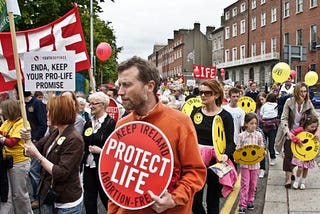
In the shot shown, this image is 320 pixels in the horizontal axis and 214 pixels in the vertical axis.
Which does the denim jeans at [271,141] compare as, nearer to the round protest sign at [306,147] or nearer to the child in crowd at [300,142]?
the child in crowd at [300,142]

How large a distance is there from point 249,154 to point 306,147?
123cm

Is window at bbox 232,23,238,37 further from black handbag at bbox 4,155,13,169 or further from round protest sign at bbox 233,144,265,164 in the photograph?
black handbag at bbox 4,155,13,169

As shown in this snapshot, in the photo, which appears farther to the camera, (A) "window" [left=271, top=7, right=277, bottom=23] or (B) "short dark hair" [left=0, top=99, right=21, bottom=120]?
(A) "window" [left=271, top=7, right=277, bottom=23]

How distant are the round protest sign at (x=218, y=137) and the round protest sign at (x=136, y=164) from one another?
1.79m

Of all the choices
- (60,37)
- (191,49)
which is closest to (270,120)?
(60,37)

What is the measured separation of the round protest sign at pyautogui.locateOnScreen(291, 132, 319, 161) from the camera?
5840 millimetres

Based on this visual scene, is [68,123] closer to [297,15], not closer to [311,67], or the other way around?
Result: [311,67]

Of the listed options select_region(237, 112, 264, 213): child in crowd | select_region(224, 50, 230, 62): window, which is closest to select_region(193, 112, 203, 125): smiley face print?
select_region(237, 112, 264, 213): child in crowd

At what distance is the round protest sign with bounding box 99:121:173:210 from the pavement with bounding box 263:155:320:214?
3.38m

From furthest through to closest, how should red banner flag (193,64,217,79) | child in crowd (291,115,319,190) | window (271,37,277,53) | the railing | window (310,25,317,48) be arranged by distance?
window (271,37,277,53), the railing, window (310,25,317,48), red banner flag (193,64,217,79), child in crowd (291,115,319,190)

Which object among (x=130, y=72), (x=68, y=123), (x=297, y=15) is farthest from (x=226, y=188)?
(x=297, y=15)

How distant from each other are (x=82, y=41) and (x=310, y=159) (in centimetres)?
398

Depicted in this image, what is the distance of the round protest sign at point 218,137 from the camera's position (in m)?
3.92

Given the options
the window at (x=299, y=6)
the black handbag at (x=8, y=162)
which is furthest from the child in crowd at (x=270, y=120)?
the window at (x=299, y=6)
